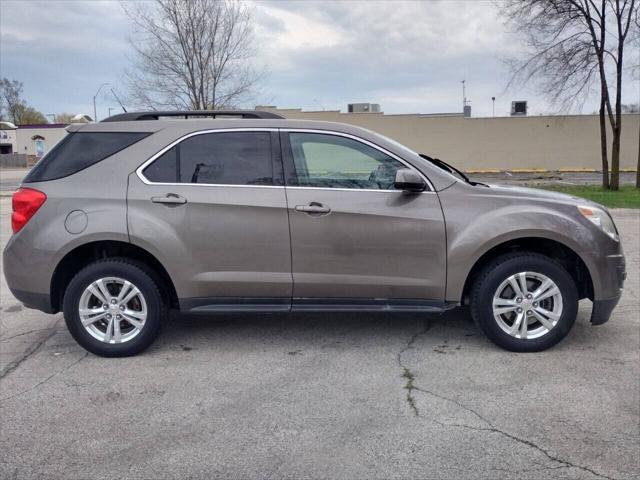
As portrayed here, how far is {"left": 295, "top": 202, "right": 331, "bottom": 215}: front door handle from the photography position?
4266mm

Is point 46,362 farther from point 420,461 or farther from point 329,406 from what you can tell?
point 420,461

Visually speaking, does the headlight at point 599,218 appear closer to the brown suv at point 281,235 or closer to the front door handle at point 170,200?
the brown suv at point 281,235

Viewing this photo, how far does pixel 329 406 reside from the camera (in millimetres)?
3559

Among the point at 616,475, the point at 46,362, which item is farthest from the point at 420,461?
the point at 46,362

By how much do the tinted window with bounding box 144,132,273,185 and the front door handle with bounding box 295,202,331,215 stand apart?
328mm

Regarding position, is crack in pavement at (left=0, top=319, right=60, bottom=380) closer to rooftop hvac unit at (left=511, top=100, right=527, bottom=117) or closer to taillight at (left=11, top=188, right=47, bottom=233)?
taillight at (left=11, top=188, right=47, bottom=233)

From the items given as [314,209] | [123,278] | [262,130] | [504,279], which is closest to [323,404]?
[314,209]

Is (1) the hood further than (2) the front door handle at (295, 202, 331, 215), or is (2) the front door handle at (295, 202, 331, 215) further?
(1) the hood

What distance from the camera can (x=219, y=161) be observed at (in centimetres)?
440

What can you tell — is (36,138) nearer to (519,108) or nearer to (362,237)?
(519,108)

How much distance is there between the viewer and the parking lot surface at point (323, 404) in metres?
2.93

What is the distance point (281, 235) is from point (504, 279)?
5.74ft

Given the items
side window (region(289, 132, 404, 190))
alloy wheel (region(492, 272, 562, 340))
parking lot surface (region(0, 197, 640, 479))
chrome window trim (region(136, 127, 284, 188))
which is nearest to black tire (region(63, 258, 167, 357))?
parking lot surface (region(0, 197, 640, 479))

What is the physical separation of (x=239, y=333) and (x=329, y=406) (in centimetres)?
165
